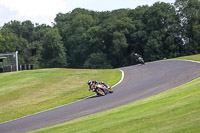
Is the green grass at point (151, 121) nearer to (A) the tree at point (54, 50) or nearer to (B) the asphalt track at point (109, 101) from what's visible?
(B) the asphalt track at point (109, 101)

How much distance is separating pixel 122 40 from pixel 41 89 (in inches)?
2203

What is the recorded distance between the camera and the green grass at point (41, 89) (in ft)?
79.0

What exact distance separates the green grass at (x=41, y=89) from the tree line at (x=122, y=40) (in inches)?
1762

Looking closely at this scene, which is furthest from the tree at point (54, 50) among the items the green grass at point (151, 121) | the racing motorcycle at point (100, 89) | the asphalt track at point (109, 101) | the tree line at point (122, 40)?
the green grass at point (151, 121)

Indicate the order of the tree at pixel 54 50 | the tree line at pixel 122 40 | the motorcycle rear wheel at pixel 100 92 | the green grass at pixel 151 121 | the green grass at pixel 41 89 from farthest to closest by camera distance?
the tree at pixel 54 50 → the tree line at pixel 122 40 → the green grass at pixel 41 89 → the motorcycle rear wheel at pixel 100 92 → the green grass at pixel 151 121

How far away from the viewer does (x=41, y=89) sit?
31062mm

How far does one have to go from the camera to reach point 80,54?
102 metres

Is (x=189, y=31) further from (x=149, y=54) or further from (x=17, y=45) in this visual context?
(x=17, y=45)

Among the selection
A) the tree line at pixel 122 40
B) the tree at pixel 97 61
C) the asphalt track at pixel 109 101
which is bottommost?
the asphalt track at pixel 109 101

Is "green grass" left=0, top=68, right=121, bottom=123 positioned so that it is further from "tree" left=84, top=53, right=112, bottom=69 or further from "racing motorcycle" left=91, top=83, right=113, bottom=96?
"tree" left=84, top=53, right=112, bottom=69

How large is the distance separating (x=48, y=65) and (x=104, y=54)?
18570 mm

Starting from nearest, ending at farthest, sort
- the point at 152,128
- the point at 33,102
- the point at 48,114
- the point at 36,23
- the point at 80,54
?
the point at 152,128 → the point at 48,114 → the point at 33,102 → the point at 80,54 → the point at 36,23

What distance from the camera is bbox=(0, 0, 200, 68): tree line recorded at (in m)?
81.9

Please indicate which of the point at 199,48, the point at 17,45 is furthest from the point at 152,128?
the point at 17,45
